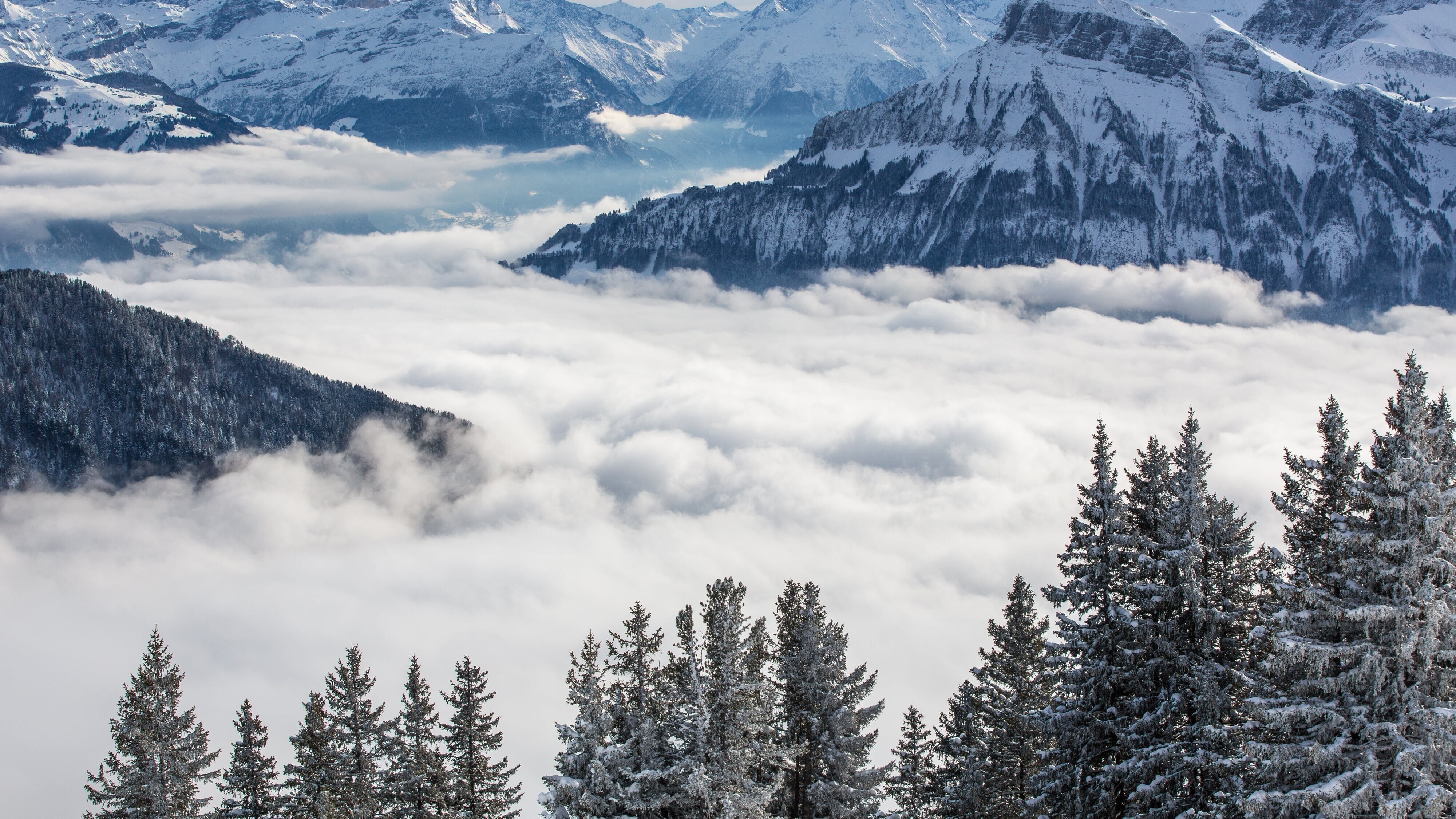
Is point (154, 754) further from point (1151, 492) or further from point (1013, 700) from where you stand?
point (1151, 492)

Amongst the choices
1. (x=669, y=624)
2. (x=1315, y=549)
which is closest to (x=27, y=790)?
(x=669, y=624)

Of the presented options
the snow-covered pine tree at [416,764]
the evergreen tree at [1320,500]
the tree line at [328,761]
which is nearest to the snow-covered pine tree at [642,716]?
the tree line at [328,761]

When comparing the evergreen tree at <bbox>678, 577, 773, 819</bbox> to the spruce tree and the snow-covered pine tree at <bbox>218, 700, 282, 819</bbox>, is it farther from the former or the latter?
the snow-covered pine tree at <bbox>218, 700, 282, 819</bbox>

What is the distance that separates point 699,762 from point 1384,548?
19928mm

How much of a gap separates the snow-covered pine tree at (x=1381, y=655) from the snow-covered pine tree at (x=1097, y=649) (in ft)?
18.5

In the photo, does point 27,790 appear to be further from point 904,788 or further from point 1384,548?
point 1384,548

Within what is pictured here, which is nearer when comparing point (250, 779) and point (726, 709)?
point (726, 709)

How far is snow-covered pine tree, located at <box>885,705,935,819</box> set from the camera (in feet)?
139

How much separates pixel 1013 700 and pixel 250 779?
111 ft

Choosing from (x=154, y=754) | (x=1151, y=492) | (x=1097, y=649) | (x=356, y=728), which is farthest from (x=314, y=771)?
(x=1151, y=492)

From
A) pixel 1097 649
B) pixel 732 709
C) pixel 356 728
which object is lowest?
pixel 732 709

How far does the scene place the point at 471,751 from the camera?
40.8 m

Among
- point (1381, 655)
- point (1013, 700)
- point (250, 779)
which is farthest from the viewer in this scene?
point (250, 779)

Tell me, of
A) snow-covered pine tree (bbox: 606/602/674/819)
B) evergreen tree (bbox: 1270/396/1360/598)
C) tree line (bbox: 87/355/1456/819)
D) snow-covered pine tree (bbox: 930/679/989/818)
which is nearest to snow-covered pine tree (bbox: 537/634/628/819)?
tree line (bbox: 87/355/1456/819)
